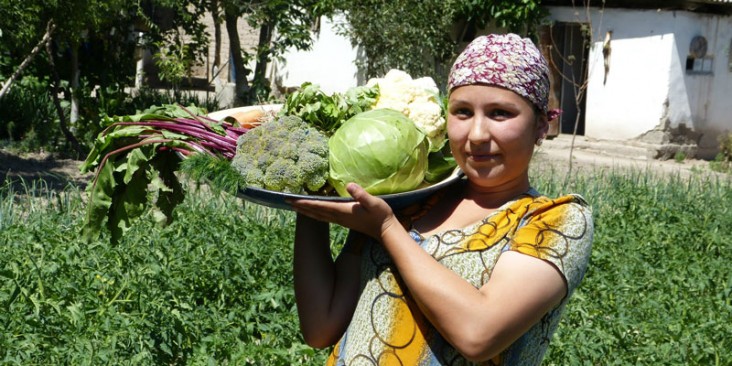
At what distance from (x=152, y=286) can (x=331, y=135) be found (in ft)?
7.45

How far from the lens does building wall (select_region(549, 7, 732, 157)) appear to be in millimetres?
12945

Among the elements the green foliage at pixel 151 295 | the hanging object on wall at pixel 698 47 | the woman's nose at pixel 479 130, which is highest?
the hanging object on wall at pixel 698 47

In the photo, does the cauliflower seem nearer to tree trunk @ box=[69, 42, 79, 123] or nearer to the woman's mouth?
the woman's mouth

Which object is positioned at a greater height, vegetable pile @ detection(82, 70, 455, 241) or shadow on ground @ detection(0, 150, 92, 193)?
vegetable pile @ detection(82, 70, 455, 241)

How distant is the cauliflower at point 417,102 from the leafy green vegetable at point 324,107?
4cm

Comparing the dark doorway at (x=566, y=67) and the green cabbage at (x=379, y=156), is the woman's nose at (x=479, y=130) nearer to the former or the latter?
the green cabbage at (x=379, y=156)

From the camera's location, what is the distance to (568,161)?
496 inches

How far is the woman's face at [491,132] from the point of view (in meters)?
1.80

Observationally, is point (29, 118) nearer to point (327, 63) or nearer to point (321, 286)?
point (327, 63)

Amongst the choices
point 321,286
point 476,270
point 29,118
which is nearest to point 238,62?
point 29,118

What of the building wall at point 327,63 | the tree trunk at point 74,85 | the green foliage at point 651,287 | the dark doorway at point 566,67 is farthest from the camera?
the building wall at point 327,63

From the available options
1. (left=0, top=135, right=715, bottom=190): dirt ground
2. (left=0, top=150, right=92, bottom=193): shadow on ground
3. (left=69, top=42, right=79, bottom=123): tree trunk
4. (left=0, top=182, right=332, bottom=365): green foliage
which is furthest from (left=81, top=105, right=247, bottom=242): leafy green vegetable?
(left=69, top=42, right=79, bottom=123): tree trunk

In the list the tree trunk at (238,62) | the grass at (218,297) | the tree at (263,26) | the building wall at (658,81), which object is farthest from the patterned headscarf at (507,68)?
the tree trunk at (238,62)

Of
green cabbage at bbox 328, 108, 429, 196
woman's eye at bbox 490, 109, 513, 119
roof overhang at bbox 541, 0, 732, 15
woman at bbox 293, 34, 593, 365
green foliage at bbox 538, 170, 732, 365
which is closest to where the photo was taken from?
woman at bbox 293, 34, 593, 365
